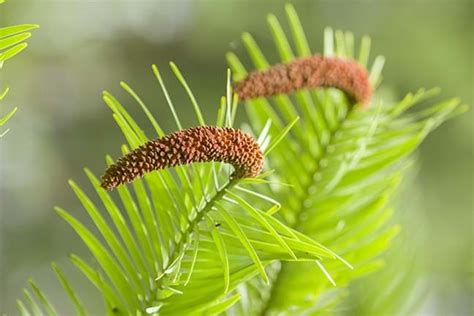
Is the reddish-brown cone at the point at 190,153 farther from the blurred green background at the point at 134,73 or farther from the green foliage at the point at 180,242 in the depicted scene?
the blurred green background at the point at 134,73

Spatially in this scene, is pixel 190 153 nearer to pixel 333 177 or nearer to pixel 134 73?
pixel 333 177

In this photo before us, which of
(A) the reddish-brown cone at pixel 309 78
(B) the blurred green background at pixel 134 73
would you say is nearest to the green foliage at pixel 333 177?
(A) the reddish-brown cone at pixel 309 78

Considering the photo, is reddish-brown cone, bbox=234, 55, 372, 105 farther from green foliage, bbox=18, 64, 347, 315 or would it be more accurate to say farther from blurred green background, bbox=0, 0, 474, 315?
blurred green background, bbox=0, 0, 474, 315

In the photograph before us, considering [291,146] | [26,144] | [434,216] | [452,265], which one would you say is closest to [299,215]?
[291,146]

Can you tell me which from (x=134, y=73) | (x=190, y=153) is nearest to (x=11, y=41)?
(x=190, y=153)

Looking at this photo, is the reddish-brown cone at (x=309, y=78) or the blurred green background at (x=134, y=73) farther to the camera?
the blurred green background at (x=134, y=73)

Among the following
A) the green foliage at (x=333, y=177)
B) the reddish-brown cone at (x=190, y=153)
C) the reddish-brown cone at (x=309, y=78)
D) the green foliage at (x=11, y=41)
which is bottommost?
the green foliage at (x=333, y=177)
